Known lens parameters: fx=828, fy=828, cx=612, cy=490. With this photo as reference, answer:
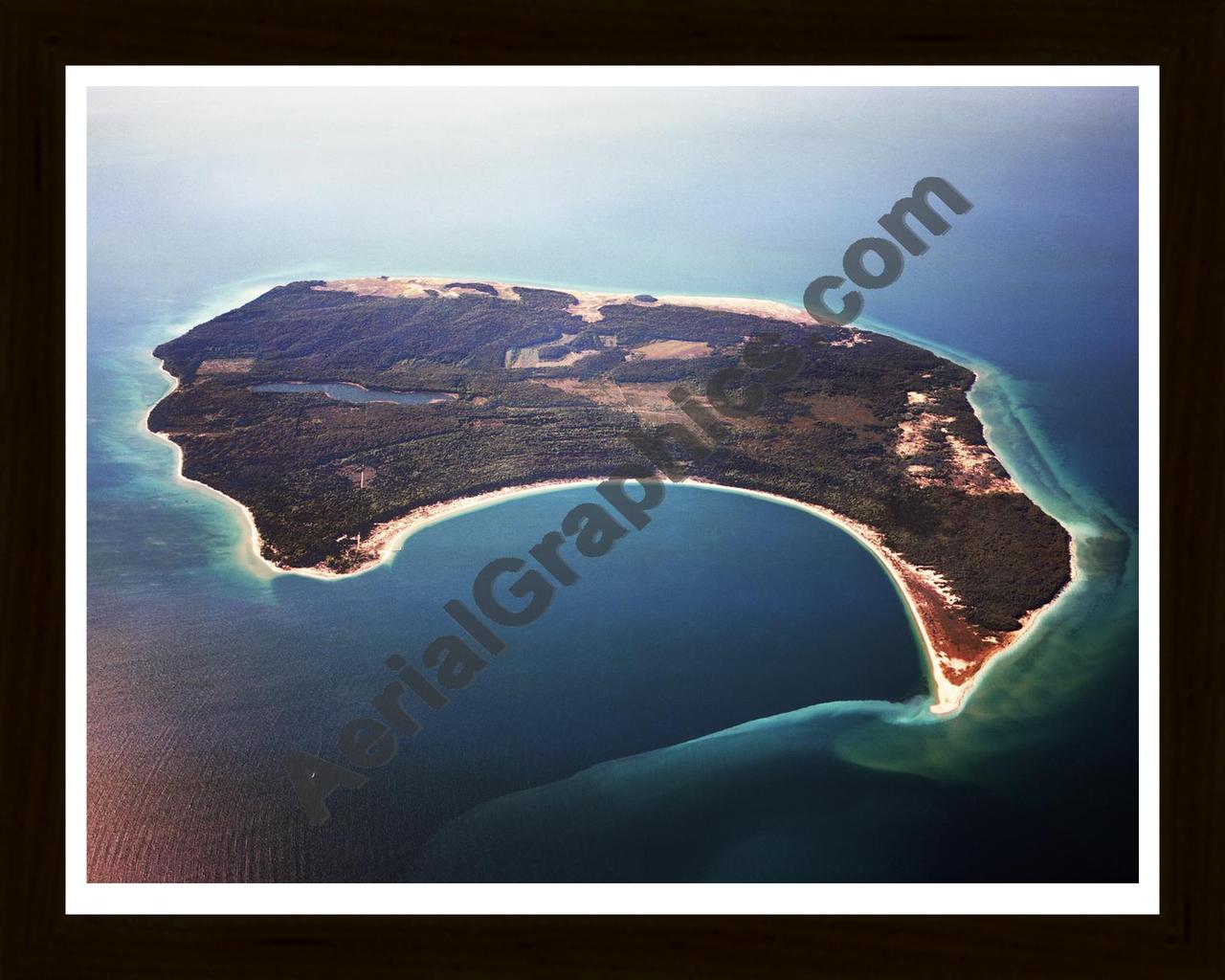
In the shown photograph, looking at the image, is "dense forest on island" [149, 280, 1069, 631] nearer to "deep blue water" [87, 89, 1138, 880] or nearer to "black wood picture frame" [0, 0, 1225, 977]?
"deep blue water" [87, 89, 1138, 880]

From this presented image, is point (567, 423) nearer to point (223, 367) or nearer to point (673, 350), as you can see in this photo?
point (673, 350)

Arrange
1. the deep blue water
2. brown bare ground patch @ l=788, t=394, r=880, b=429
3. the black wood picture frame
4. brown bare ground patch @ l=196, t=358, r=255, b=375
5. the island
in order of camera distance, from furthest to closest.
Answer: brown bare ground patch @ l=196, t=358, r=255, b=375
brown bare ground patch @ l=788, t=394, r=880, b=429
the island
the deep blue water
the black wood picture frame

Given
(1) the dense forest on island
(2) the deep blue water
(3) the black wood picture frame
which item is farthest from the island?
(3) the black wood picture frame

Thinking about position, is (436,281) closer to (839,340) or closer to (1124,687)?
(839,340)

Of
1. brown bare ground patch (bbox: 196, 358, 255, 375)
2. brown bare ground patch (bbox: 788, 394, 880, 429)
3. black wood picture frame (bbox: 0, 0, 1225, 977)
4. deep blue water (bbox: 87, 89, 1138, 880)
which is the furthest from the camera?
brown bare ground patch (bbox: 196, 358, 255, 375)

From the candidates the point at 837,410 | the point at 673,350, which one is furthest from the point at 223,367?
the point at 837,410
